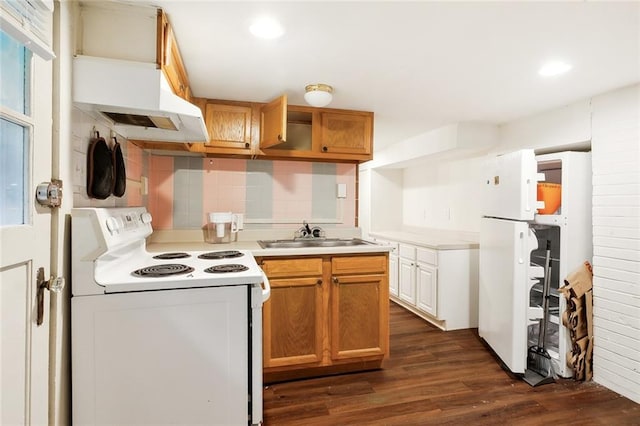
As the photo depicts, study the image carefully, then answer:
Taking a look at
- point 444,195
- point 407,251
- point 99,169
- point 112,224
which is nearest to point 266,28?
point 99,169

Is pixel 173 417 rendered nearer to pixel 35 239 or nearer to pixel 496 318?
pixel 35 239

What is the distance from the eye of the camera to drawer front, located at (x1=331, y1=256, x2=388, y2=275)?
7.79 feet

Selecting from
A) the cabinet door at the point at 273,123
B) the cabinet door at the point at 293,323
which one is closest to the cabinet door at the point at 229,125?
the cabinet door at the point at 273,123

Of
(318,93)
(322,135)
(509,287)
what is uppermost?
(318,93)

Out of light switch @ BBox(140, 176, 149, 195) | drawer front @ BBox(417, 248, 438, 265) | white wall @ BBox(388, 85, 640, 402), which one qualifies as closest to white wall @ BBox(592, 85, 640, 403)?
white wall @ BBox(388, 85, 640, 402)

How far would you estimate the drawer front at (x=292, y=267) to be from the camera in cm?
224

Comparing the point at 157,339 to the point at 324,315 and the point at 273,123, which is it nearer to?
the point at 324,315

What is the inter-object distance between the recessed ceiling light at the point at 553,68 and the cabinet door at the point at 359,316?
5.36ft

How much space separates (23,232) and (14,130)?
1.03 feet

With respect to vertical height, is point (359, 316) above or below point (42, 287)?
below

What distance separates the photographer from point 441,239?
360 cm

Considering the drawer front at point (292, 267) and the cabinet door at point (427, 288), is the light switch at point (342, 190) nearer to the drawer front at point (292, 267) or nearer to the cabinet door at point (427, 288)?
the drawer front at point (292, 267)

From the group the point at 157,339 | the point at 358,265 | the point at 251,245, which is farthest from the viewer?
the point at 251,245

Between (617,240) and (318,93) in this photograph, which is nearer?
(617,240)
